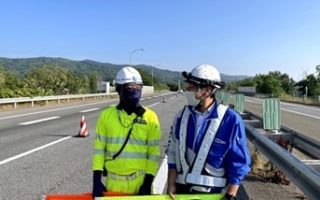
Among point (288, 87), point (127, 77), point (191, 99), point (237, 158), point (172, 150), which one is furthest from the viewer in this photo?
point (288, 87)

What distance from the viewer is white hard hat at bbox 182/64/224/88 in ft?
12.1

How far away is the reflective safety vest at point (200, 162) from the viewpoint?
12.0ft

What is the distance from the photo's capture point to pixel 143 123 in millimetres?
4070

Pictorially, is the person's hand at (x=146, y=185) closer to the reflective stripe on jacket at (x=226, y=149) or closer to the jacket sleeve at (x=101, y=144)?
the jacket sleeve at (x=101, y=144)

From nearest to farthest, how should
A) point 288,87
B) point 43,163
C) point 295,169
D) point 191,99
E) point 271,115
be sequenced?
point 191,99, point 295,169, point 271,115, point 43,163, point 288,87

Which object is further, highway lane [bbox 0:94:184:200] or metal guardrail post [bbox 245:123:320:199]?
highway lane [bbox 0:94:184:200]

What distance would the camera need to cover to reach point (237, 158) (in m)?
3.63

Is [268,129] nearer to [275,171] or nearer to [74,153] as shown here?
[275,171]

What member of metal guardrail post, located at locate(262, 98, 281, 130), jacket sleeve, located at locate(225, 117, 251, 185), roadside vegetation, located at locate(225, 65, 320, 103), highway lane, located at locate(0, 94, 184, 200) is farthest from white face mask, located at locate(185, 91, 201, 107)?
roadside vegetation, located at locate(225, 65, 320, 103)

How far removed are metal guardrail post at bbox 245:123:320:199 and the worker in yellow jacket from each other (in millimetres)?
1305

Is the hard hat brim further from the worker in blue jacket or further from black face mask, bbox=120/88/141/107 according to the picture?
black face mask, bbox=120/88/141/107

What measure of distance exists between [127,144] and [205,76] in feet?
2.92

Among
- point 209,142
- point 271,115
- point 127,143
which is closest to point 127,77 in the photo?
point 127,143

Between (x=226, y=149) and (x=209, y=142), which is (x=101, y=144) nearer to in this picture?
(x=209, y=142)
